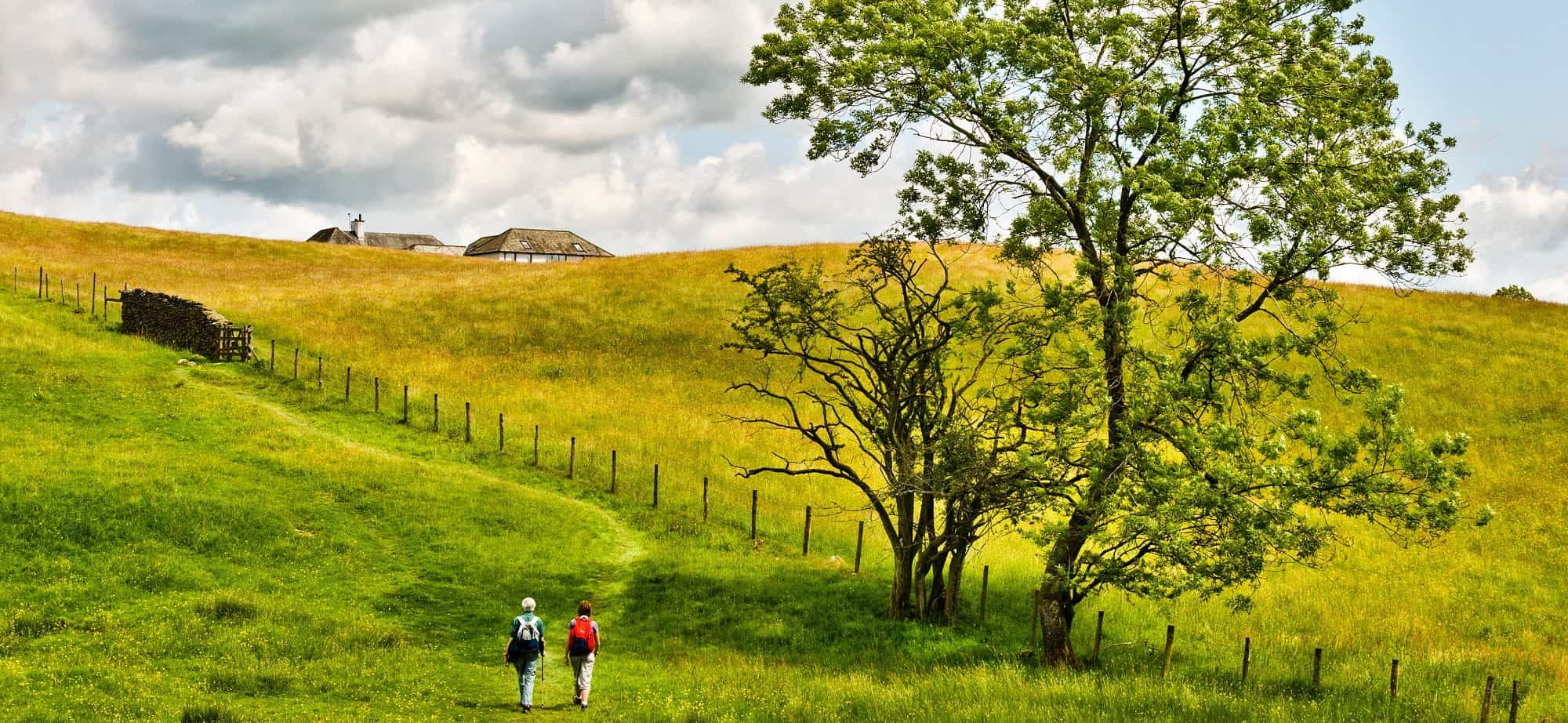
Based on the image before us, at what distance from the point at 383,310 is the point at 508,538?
121ft

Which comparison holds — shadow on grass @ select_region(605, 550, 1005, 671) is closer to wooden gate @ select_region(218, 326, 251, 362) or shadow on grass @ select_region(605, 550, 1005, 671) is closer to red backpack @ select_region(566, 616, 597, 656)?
red backpack @ select_region(566, 616, 597, 656)

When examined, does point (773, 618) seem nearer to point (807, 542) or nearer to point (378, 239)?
point (807, 542)

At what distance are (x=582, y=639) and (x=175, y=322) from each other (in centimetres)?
4077

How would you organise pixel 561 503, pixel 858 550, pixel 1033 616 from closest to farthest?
pixel 1033 616
pixel 858 550
pixel 561 503

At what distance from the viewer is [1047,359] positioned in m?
20.4

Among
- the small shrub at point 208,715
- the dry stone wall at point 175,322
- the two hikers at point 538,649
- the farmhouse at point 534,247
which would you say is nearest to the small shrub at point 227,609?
the small shrub at point 208,715

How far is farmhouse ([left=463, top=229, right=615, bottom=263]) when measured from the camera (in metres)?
130

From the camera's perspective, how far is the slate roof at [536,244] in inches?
5157

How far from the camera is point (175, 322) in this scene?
159 feet

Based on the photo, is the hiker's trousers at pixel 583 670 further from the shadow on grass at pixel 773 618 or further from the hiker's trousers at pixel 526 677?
Result: the shadow on grass at pixel 773 618

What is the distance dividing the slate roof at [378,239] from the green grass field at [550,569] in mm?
89330

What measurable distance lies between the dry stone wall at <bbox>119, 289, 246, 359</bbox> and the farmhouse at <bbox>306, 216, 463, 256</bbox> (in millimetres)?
90106

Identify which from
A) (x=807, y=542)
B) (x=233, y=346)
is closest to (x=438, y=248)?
(x=233, y=346)

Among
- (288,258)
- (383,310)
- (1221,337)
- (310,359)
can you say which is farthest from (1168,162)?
(288,258)
